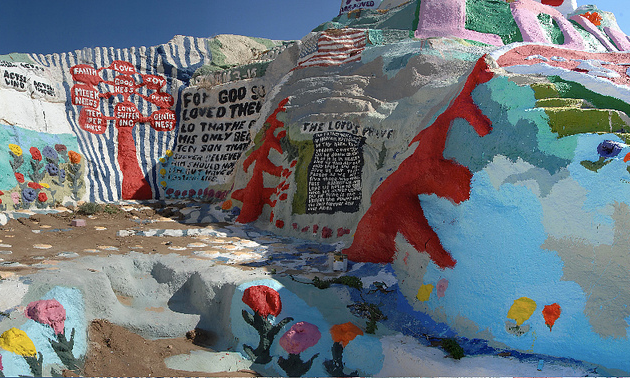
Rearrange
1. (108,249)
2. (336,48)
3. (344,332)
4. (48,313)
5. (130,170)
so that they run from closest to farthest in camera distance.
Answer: (48,313) < (344,332) < (108,249) < (336,48) < (130,170)

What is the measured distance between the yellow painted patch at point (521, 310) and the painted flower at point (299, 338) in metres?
1.75

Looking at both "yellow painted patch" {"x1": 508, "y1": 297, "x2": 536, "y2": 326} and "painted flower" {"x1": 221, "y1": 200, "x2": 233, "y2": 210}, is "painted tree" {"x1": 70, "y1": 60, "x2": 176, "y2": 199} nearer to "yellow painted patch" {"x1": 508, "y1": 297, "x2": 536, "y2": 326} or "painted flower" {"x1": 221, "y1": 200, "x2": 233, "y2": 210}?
"painted flower" {"x1": 221, "y1": 200, "x2": 233, "y2": 210}

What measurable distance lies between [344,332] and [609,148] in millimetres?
2783

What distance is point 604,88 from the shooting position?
4.11 meters

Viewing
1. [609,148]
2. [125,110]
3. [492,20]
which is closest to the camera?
[609,148]

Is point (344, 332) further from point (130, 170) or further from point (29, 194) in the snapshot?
point (130, 170)

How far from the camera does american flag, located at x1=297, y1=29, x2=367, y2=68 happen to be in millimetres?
8812

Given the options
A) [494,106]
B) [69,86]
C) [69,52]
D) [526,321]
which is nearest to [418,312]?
[526,321]

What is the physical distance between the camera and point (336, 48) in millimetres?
9023

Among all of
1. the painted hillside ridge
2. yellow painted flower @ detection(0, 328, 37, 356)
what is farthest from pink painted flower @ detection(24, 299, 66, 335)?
the painted hillside ridge

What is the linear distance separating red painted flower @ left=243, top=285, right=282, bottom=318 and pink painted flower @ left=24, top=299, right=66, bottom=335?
5.44 feet

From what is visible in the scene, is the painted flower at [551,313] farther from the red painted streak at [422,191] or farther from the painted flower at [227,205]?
the painted flower at [227,205]

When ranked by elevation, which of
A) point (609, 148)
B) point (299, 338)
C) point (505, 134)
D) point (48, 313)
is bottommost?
point (299, 338)

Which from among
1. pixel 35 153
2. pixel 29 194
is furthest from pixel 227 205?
pixel 35 153
